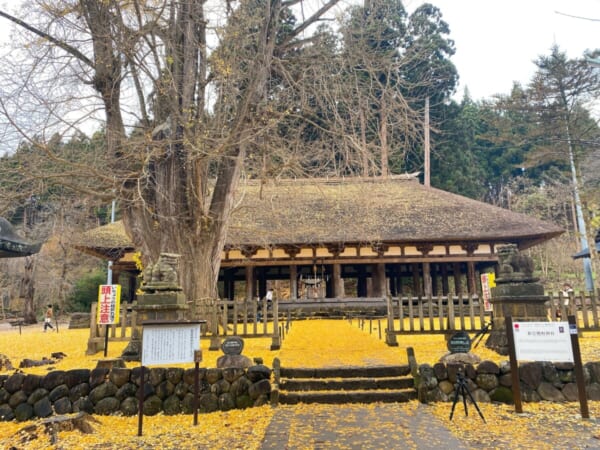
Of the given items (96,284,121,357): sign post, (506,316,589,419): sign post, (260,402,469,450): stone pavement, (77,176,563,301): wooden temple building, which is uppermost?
(77,176,563,301): wooden temple building

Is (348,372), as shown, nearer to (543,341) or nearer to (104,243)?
(543,341)

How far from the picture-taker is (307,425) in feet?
14.4

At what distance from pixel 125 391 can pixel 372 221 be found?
525 inches

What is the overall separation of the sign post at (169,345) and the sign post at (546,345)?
3870 mm

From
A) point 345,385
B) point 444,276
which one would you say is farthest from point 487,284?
point 444,276

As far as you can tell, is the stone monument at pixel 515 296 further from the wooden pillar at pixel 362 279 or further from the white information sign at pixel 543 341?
the wooden pillar at pixel 362 279

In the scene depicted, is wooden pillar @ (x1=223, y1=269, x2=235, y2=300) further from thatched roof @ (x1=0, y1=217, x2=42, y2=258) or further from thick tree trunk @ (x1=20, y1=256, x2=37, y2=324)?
thatched roof @ (x1=0, y1=217, x2=42, y2=258)

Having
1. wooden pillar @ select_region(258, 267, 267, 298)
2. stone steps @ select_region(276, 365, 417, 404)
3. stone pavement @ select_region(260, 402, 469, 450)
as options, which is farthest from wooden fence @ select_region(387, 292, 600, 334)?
wooden pillar @ select_region(258, 267, 267, 298)

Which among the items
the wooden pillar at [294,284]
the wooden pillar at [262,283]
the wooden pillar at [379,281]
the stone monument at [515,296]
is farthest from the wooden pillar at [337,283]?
the stone monument at [515,296]

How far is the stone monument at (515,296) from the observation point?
22.6 ft

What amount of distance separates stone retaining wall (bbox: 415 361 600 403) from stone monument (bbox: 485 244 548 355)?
1489mm

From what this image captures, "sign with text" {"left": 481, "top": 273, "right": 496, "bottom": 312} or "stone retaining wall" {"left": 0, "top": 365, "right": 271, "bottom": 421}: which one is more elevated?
"sign with text" {"left": 481, "top": 273, "right": 496, "bottom": 312}

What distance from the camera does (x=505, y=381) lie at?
17.0ft

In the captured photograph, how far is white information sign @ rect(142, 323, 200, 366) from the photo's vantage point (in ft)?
14.6
